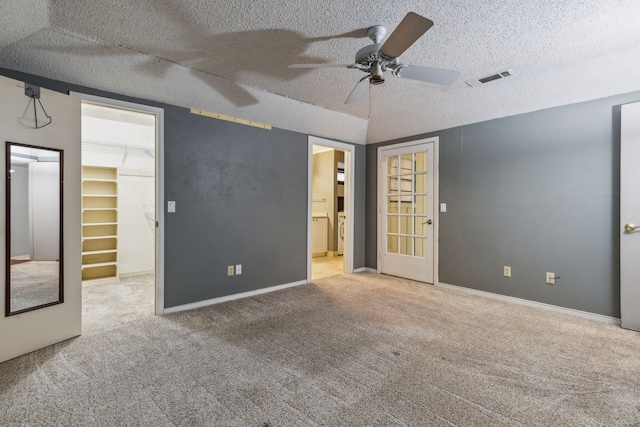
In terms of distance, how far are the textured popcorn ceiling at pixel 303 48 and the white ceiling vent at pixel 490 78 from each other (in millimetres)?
98

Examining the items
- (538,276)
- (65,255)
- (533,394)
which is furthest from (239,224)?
(538,276)

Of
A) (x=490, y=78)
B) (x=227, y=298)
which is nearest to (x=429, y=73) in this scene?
(x=490, y=78)

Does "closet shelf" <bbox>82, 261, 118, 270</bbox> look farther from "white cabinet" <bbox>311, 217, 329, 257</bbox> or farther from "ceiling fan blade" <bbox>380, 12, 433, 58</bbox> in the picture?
"ceiling fan blade" <bbox>380, 12, 433, 58</bbox>

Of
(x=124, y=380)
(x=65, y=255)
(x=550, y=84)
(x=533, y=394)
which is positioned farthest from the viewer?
(x=550, y=84)

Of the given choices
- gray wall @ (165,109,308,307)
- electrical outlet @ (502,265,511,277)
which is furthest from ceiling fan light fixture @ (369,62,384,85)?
electrical outlet @ (502,265,511,277)

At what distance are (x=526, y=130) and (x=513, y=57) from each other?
3.62 feet

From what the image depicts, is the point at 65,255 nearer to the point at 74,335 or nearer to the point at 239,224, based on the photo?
the point at 74,335

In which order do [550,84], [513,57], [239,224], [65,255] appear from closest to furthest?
1. [65,255]
2. [513,57]
3. [550,84]
4. [239,224]

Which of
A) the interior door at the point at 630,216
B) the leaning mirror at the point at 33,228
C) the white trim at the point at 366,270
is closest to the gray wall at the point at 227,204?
the leaning mirror at the point at 33,228

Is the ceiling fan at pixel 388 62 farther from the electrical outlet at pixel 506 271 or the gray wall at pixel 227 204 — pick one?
the electrical outlet at pixel 506 271

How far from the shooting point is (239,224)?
3.83 metres

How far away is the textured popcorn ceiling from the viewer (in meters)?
2.08

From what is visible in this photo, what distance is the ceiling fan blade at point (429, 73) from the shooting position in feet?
7.64

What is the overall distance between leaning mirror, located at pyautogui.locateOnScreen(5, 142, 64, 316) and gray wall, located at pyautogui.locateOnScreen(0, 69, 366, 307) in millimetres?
742
